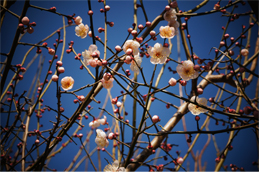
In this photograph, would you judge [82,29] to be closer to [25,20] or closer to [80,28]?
[80,28]

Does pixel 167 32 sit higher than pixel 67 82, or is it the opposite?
pixel 167 32

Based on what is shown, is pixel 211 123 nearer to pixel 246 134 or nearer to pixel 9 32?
pixel 246 134

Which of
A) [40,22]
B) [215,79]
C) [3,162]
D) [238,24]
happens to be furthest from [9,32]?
[238,24]

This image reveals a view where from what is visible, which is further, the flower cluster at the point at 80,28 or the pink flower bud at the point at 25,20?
the flower cluster at the point at 80,28

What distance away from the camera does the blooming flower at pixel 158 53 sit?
0.59 meters

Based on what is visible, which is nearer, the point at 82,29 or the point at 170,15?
the point at 170,15

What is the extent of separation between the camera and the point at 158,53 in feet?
2.00

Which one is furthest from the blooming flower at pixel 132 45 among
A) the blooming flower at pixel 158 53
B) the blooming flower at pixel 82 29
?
the blooming flower at pixel 82 29

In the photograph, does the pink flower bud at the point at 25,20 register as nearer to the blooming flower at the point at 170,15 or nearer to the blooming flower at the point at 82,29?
the blooming flower at the point at 82,29

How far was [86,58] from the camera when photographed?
0.68m

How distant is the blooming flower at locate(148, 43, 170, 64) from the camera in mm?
589

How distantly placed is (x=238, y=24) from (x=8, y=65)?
6.80 ft

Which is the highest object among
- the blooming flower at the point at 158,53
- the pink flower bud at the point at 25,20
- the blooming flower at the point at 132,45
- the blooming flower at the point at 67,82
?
the blooming flower at the point at 158,53

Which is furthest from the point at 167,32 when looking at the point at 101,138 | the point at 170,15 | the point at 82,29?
the point at 101,138
